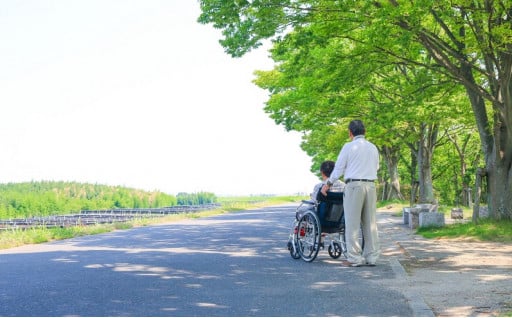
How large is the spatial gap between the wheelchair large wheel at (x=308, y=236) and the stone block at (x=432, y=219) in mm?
6754

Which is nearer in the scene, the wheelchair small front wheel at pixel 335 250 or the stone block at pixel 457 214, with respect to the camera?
the wheelchair small front wheel at pixel 335 250

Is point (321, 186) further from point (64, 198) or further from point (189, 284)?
point (64, 198)

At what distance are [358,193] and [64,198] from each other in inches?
2336

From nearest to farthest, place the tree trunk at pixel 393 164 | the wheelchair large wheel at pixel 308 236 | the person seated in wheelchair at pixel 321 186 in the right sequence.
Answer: the wheelchair large wheel at pixel 308 236 → the person seated in wheelchair at pixel 321 186 → the tree trunk at pixel 393 164

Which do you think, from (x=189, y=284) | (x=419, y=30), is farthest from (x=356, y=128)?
(x=419, y=30)

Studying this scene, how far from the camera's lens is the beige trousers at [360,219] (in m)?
8.02

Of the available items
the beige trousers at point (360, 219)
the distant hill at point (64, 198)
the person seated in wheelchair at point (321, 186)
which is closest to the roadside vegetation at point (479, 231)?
the person seated in wheelchair at point (321, 186)

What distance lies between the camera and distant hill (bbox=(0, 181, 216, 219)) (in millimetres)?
59375

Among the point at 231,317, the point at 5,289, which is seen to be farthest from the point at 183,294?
the point at 5,289

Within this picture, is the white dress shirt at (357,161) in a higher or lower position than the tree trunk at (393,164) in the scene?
lower

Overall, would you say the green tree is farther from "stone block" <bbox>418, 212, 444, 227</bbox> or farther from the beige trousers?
the beige trousers

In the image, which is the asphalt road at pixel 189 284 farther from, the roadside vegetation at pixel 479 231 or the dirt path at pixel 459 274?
the roadside vegetation at pixel 479 231

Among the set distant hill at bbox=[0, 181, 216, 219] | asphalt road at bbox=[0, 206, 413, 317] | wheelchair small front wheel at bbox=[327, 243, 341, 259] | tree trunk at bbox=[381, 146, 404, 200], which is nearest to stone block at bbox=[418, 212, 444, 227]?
asphalt road at bbox=[0, 206, 413, 317]

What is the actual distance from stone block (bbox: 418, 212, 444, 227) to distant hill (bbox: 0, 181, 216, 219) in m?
50.8
